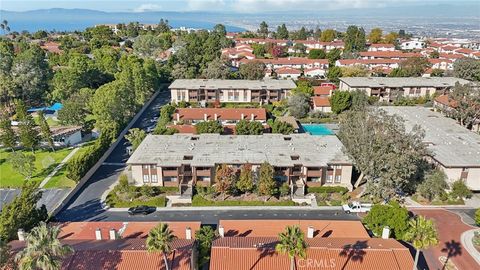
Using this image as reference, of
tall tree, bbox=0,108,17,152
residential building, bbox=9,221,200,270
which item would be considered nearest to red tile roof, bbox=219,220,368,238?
residential building, bbox=9,221,200,270

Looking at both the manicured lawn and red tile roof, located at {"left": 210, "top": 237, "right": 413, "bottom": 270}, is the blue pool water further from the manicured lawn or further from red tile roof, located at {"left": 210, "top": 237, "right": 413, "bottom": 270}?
red tile roof, located at {"left": 210, "top": 237, "right": 413, "bottom": 270}

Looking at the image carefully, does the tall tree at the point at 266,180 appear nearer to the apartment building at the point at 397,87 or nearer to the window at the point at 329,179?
the window at the point at 329,179

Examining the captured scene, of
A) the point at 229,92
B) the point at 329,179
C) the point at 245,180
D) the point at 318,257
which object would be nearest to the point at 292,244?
the point at 318,257

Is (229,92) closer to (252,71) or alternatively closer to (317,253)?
(252,71)

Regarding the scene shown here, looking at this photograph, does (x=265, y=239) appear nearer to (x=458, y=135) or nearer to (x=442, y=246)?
(x=442, y=246)

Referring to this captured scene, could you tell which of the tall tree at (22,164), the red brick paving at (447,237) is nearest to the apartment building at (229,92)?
the tall tree at (22,164)

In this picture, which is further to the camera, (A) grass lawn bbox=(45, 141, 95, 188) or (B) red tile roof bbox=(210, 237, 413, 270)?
(A) grass lawn bbox=(45, 141, 95, 188)

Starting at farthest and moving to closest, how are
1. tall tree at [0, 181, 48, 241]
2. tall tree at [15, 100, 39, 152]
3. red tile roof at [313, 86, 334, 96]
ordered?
1. red tile roof at [313, 86, 334, 96]
2. tall tree at [15, 100, 39, 152]
3. tall tree at [0, 181, 48, 241]
